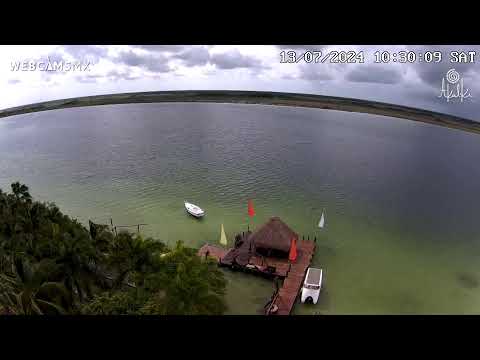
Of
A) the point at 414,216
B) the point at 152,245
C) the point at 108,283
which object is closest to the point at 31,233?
the point at 108,283

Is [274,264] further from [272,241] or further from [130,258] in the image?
[130,258]

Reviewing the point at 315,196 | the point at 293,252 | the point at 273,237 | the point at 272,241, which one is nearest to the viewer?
the point at 293,252

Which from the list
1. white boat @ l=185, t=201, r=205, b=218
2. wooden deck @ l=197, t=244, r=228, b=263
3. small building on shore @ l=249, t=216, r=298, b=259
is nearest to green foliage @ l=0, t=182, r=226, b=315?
small building on shore @ l=249, t=216, r=298, b=259

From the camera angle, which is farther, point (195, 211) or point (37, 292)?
point (195, 211)

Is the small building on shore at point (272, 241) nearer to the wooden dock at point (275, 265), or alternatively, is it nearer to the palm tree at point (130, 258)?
the wooden dock at point (275, 265)

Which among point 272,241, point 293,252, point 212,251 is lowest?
point 212,251

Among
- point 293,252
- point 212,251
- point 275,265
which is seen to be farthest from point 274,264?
point 212,251

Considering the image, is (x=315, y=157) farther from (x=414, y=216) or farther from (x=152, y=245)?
(x=152, y=245)

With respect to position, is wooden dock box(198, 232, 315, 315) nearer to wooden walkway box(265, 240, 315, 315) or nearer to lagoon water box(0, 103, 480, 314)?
wooden walkway box(265, 240, 315, 315)
